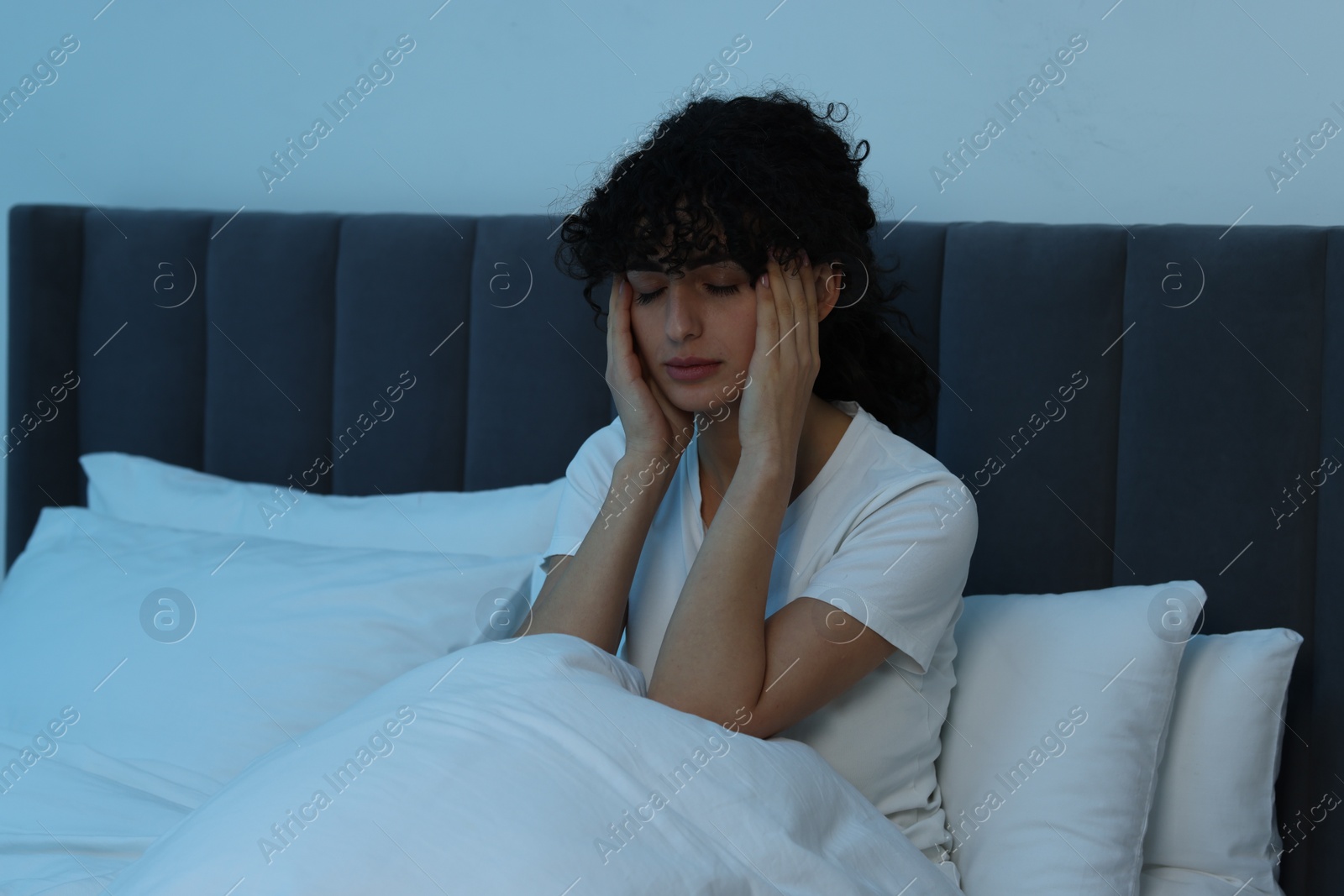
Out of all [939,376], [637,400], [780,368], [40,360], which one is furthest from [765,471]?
[40,360]

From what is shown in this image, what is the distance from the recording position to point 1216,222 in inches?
56.2

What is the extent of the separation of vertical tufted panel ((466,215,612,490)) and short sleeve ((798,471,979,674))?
23.1 inches

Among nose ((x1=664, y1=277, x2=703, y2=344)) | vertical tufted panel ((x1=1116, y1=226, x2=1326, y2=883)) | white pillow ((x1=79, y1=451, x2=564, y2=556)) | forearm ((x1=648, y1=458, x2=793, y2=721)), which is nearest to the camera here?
forearm ((x1=648, y1=458, x2=793, y2=721))

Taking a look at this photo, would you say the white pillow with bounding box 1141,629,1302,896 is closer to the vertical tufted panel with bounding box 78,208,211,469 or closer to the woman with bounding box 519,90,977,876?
the woman with bounding box 519,90,977,876

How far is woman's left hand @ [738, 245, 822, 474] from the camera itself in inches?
46.0

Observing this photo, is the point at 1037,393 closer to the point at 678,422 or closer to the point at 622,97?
the point at 678,422

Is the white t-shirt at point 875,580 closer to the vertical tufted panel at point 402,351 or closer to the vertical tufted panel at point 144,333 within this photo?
the vertical tufted panel at point 402,351

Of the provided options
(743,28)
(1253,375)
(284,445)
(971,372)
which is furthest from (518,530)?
(1253,375)

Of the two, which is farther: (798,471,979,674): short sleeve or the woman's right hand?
the woman's right hand

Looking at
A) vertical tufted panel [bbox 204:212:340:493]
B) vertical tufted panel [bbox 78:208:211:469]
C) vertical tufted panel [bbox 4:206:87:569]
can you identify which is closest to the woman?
vertical tufted panel [bbox 204:212:340:493]

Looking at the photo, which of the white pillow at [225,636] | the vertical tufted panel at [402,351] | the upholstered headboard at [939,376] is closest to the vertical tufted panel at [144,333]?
the upholstered headboard at [939,376]

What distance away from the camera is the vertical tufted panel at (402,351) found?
1708mm

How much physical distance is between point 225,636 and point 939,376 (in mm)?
958

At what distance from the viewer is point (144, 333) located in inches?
74.1
